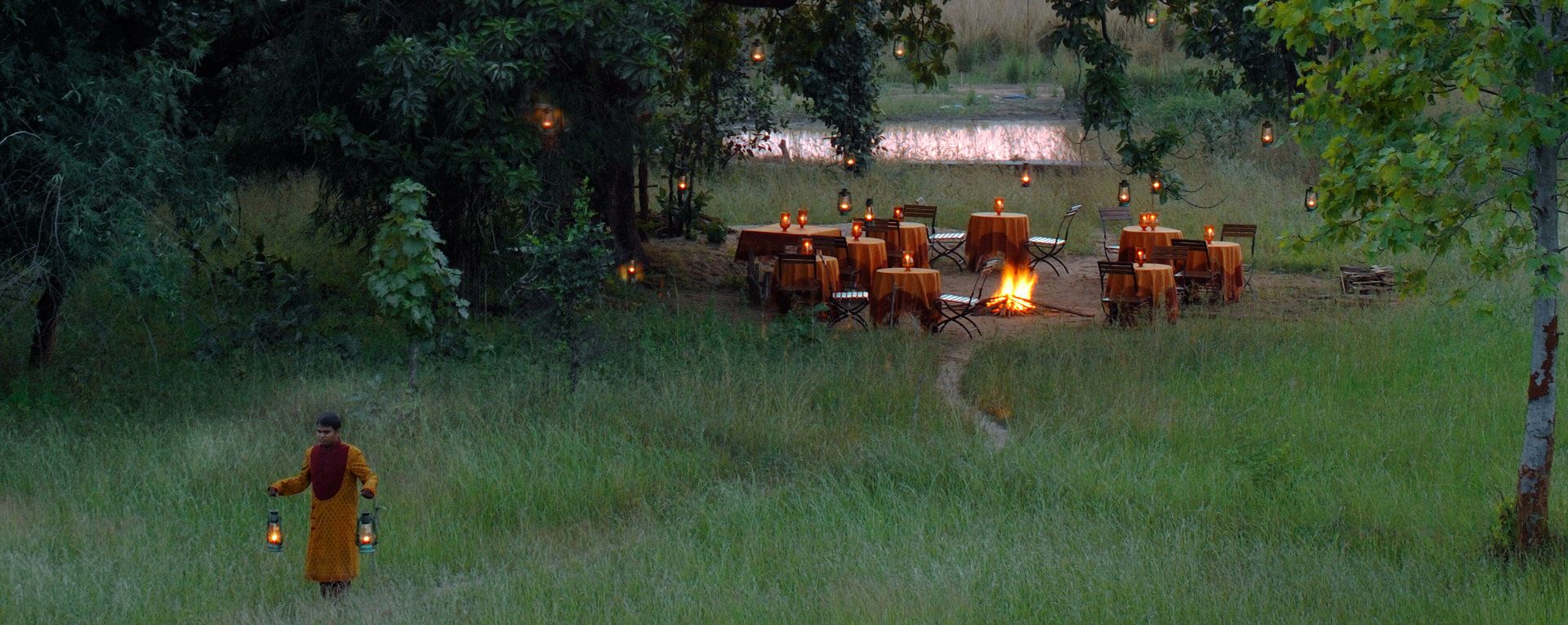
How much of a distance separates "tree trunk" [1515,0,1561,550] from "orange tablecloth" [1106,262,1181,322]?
234 inches

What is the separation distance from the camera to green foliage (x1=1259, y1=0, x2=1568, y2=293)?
543cm

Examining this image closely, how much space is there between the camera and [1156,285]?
12234mm

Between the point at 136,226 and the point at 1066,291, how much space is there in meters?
9.42

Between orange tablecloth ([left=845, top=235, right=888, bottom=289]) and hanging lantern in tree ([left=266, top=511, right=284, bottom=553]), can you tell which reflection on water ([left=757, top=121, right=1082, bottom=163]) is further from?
hanging lantern in tree ([left=266, top=511, right=284, bottom=553])

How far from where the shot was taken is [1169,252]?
43.0 feet

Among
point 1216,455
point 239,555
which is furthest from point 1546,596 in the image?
point 239,555

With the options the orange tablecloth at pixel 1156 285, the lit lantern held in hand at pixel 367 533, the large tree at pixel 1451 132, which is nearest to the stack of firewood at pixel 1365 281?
the orange tablecloth at pixel 1156 285

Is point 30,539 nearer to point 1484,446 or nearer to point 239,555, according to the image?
point 239,555

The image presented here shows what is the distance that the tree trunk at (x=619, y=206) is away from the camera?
14.4 meters

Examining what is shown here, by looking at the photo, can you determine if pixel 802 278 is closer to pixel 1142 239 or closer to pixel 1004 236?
pixel 1004 236

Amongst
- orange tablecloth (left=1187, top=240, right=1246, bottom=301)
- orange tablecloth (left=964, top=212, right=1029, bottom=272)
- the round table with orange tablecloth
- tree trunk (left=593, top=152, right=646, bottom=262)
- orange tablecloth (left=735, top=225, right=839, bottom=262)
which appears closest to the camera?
the round table with orange tablecloth

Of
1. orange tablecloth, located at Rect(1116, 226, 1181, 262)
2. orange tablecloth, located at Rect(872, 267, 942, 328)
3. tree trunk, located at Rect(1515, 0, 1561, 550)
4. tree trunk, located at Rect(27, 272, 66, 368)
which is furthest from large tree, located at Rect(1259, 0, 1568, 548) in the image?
orange tablecloth, located at Rect(1116, 226, 1181, 262)

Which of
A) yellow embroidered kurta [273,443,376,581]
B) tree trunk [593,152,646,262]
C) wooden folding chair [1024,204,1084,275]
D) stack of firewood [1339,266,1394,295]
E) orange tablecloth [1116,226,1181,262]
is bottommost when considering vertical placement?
yellow embroidered kurta [273,443,376,581]

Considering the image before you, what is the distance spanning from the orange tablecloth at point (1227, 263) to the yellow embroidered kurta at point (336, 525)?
9.62m
